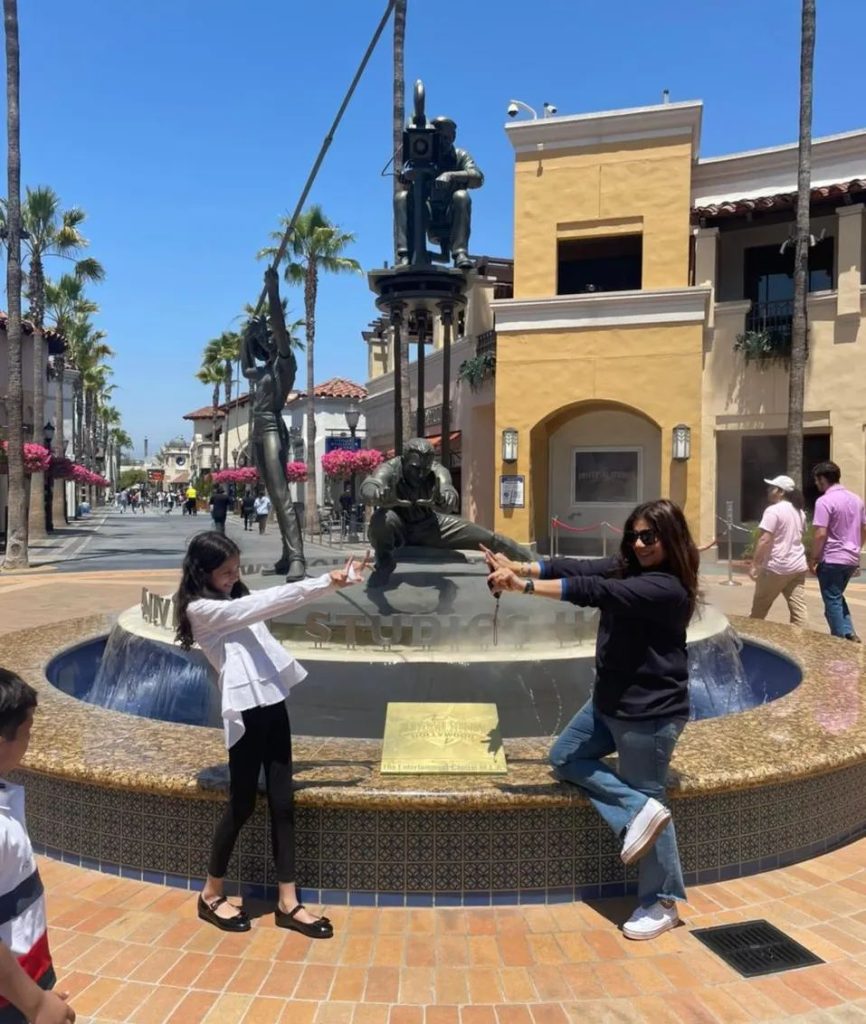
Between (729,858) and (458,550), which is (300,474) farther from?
(729,858)

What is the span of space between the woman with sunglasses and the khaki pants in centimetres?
506

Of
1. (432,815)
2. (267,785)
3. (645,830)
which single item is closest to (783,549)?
(645,830)

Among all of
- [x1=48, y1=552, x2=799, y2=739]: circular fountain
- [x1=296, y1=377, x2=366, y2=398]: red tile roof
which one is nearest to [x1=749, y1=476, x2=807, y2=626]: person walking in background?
[x1=48, y1=552, x2=799, y2=739]: circular fountain

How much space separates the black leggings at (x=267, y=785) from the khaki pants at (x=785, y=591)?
5.89m

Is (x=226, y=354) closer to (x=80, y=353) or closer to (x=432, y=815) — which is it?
(x=80, y=353)

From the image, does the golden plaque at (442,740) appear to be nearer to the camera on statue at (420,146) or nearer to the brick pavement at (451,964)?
the brick pavement at (451,964)

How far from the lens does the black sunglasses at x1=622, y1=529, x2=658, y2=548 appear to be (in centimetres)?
326

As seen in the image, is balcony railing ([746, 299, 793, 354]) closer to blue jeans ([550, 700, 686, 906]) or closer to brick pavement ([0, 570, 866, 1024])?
brick pavement ([0, 570, 866, 1024])

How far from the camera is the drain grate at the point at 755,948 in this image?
10.2ft

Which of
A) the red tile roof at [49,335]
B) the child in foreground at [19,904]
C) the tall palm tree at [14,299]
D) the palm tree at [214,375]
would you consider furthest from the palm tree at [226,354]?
the child in foreground at [19,904]

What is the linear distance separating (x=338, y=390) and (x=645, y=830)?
49181 mm

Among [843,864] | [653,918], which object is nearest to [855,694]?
[843,864]

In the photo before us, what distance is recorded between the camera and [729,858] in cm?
384

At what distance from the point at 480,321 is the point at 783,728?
20815mm
